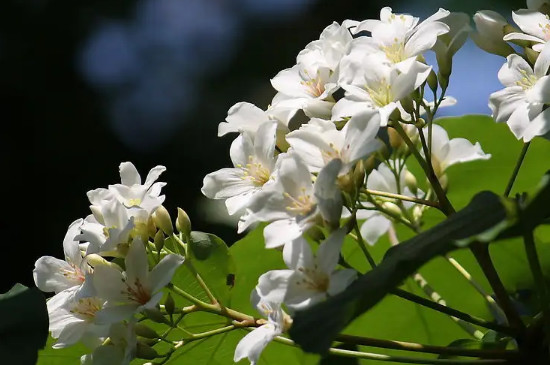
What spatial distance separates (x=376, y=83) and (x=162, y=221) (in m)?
0.26

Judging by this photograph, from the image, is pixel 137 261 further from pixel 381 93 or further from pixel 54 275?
pixel 381 93

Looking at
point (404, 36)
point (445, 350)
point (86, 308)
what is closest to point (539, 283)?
point (445, 350)

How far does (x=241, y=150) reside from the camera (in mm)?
909

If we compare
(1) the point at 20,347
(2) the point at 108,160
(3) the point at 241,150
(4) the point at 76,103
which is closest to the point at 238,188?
(3) the point at 241,150

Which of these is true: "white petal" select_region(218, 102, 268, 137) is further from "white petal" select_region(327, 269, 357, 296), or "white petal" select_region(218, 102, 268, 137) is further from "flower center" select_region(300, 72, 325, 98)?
"white petal" select_region(327, 269, 357, 296)

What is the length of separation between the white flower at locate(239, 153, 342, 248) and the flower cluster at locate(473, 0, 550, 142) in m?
0.19

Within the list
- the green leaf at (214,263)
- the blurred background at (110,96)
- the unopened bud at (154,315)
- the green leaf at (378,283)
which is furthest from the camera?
the blurred background at (110,96)

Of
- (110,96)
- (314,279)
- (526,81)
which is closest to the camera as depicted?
(314,279)

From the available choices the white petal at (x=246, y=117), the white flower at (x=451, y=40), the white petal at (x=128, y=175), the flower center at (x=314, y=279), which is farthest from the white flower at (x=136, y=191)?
the white flower at (x=451, y=40)

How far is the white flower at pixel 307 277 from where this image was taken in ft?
2.37

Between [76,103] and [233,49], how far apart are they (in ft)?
2.26

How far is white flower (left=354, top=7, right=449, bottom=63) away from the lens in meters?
0.86

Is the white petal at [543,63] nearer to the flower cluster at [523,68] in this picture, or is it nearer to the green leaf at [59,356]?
the flower cluster at [523,68]

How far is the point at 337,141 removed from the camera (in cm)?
80
